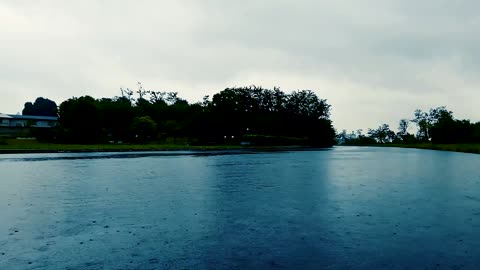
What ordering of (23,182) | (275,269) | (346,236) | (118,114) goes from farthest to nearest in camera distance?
(118,114), (23,182), (346,236), (275,269)

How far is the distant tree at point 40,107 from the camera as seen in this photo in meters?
153

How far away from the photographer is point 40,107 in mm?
154125

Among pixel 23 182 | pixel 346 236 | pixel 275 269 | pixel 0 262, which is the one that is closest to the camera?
pixel 275 269

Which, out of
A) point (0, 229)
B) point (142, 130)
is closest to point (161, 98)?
point (142, 130)

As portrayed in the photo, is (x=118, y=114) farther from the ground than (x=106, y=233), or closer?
farther from the ground

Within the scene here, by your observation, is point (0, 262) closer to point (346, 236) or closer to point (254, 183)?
point (346, 236)

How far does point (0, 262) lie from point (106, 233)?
246 cm

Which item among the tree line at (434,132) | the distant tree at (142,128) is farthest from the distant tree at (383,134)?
the distant tree at (142,128)

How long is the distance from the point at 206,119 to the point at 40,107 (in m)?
97.7

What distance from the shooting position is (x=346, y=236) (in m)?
8.64

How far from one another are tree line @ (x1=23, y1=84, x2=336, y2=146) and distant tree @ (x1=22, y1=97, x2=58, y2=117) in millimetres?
37512

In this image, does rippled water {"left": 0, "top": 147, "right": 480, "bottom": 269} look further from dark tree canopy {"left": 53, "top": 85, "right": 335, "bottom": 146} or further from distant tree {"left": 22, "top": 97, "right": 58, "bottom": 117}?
distant tree {"left": 22, "top": 97, "right": 58, "bottom": 117}

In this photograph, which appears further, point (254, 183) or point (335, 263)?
point (254, 183)

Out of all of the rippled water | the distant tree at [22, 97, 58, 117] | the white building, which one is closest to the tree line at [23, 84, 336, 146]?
the white building
